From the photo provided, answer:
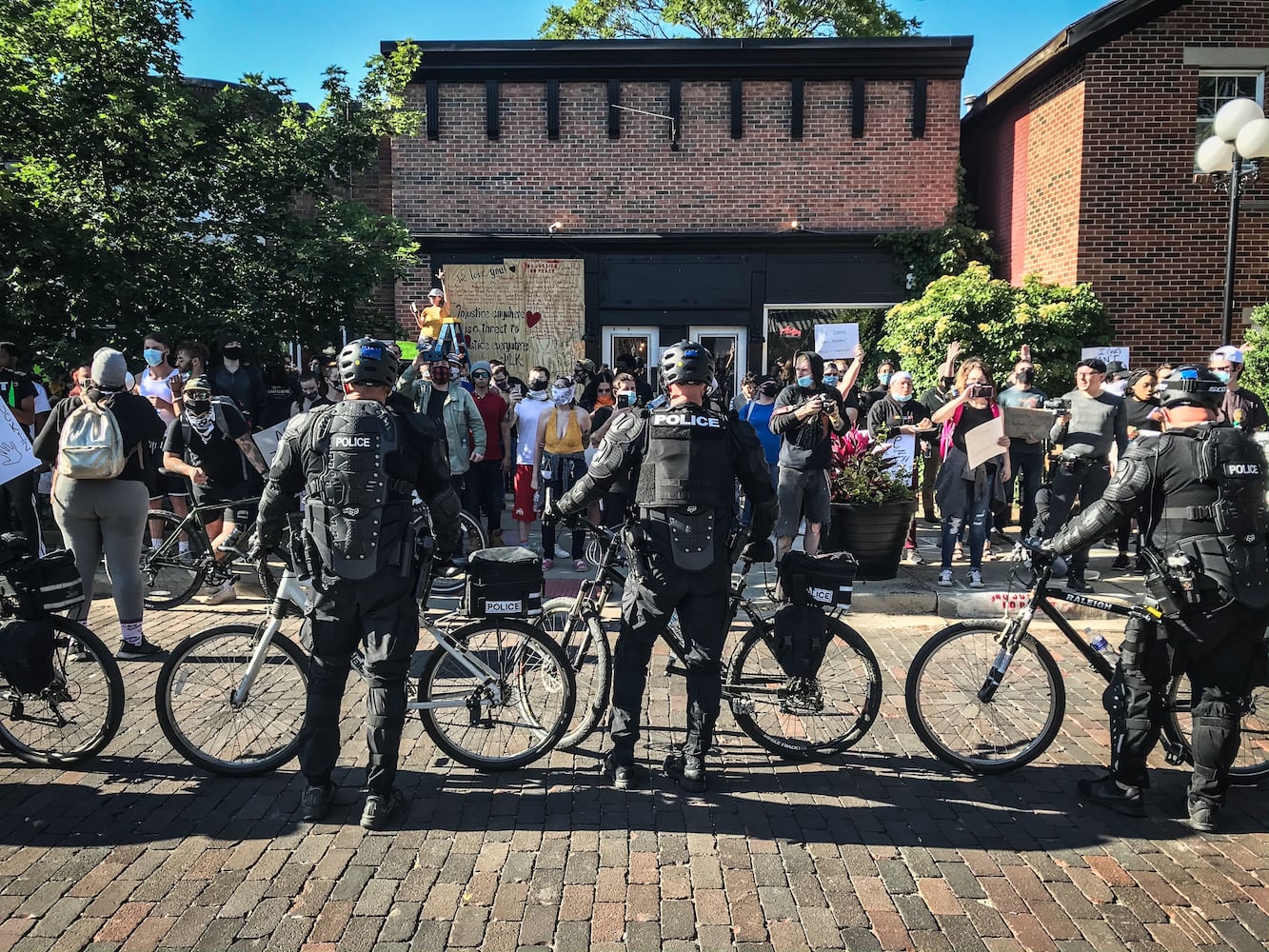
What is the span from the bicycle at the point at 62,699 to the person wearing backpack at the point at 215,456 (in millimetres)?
2130

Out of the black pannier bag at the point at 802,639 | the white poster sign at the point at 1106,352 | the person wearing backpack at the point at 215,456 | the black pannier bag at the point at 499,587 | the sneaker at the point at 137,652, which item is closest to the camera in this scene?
the black pannier bag at the point at 499,587

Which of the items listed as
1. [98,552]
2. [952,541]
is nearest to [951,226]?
[952,541]

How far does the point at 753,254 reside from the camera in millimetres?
15641

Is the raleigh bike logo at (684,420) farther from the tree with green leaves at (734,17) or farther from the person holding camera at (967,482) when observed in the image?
the tree with green leaves at (734,17)

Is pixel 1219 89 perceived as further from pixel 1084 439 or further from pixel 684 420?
pixel 684 420

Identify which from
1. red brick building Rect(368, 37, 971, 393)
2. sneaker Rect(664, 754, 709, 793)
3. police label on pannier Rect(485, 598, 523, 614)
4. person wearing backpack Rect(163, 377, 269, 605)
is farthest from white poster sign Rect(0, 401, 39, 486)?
red brick building Rect(368, 37, 971, 393)

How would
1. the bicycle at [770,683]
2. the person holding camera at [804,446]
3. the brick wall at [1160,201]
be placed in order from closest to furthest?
the bicycle at [770,683], the person holding camera at [804,446], the brick wall at [1160,201]

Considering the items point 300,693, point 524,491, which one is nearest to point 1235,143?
point 524,491

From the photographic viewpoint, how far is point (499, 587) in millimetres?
4285

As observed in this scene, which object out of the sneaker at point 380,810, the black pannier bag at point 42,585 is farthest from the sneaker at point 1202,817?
the black pannier bag at point 42,585

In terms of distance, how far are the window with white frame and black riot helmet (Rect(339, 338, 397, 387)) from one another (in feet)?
44.8

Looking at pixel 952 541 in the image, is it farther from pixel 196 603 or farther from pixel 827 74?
pixel 827 74

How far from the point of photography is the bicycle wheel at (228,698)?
13.8 feet


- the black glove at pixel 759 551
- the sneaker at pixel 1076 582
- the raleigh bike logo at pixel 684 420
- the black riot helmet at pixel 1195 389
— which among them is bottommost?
the sneaker at pixel 1076 582
